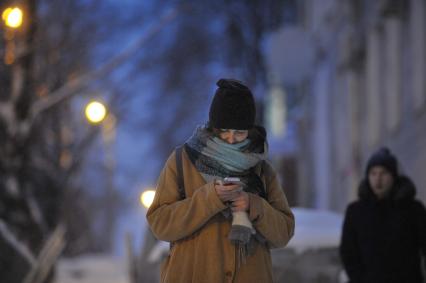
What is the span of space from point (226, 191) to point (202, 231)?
0.23 metres

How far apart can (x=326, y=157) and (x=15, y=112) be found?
11414mm

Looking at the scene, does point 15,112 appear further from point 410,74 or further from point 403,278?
point 403,278

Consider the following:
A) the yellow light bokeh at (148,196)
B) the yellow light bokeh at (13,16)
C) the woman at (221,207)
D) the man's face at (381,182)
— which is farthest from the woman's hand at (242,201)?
the yellow light bokeh at (13,16)

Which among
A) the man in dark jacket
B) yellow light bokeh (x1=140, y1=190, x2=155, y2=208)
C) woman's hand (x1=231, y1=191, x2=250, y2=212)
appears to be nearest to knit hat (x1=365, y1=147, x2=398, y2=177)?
the man in dark jacket

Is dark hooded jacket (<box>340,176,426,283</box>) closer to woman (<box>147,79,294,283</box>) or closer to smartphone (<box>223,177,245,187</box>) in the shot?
woman (<box>147,79,294,283</box>)

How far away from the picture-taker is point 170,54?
114ft

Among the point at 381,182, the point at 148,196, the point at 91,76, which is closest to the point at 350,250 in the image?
the point at 381,182

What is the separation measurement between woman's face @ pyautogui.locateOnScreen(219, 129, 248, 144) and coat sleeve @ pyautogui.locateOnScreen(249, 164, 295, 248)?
204 millimetres

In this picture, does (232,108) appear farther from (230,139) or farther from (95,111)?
(95,111)

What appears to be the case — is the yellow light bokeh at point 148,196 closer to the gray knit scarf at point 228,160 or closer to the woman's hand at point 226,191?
the gray knit scarf at point 228,160

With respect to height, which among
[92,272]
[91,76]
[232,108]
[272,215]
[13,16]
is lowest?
[92,272]

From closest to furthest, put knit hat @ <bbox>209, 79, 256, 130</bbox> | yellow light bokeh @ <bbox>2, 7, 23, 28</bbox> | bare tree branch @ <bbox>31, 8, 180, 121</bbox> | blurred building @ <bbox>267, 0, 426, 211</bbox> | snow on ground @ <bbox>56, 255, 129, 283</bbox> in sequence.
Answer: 1. knit hat @ <bbox>209, 79, 256, 130</bbox>
2. yellow light bokeh @ <bbox>2, 7, 23, 28</bbox>
3. blurred building @ <bbox>267, 0, 426, 211</bbox>
4. bare tree branch @ <bbox>31, 8, 180, 121</bbox>
5. snow on ground @ <bbox>56, 255, 129, 283</bbox>

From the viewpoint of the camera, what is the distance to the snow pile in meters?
7.98

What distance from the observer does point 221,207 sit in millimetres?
4105
